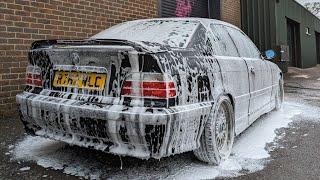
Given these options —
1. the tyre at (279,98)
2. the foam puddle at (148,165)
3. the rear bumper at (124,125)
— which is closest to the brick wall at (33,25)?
the foam puddle at (148,165)

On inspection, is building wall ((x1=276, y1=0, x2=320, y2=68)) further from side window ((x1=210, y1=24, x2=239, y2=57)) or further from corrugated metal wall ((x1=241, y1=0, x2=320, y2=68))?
side window ((x1=210, y1=24, x2=239, y2=57))

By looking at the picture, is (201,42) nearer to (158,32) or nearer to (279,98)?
(158,32)

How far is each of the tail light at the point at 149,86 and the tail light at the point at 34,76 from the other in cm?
106

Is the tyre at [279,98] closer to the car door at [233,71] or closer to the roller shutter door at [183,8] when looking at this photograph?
the car door at [233,71]

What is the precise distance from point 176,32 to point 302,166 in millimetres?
1833

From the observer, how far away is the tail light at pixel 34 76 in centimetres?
373

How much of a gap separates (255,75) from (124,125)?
2.63 m

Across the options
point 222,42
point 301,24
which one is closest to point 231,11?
point 222,42

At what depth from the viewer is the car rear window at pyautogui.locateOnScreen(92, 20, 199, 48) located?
3766 mm

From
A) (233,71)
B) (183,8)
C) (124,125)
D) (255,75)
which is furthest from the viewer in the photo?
(183,8)

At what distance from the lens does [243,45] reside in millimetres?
5223

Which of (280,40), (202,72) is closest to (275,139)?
(202,72)

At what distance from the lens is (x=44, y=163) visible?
381 cm

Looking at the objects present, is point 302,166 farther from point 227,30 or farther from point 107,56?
point 107,56
